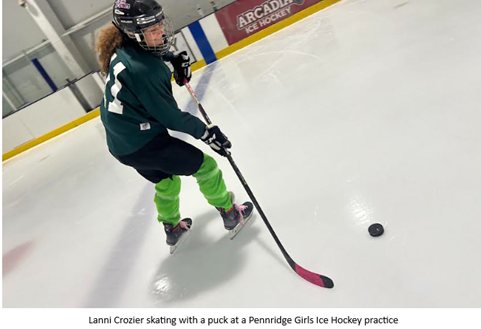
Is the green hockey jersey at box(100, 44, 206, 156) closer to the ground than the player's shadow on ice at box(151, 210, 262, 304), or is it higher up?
higher up

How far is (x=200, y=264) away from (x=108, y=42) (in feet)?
3.79

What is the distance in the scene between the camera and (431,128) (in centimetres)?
182

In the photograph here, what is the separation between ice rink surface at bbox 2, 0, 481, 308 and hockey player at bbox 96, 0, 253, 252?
458 mm

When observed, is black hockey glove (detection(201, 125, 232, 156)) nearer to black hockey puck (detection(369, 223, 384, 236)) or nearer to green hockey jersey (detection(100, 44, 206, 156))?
green hockey jersey (detection(100, 44, 206, 156))

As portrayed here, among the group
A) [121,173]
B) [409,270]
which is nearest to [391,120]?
[409,270]

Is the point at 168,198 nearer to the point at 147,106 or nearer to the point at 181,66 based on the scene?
the point at 147,106

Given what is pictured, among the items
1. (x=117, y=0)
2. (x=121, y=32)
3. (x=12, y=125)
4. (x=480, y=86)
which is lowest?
(x=480, y=86)

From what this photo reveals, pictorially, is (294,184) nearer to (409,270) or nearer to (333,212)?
(333,212)

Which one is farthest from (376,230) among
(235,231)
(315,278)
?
(235,231)

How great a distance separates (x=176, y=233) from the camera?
185cm

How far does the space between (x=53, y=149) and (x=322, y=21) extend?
4.89 metres

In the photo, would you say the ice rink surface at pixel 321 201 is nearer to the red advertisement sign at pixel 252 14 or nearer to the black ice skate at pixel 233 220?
the black ice skate at pixel 233 220

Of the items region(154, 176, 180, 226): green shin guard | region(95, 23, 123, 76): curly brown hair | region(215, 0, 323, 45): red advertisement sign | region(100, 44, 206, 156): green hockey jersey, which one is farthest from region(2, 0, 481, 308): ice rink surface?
region(215, 0, 323, 45): red advertisement sign

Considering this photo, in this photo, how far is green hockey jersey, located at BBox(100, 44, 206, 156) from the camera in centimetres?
125
